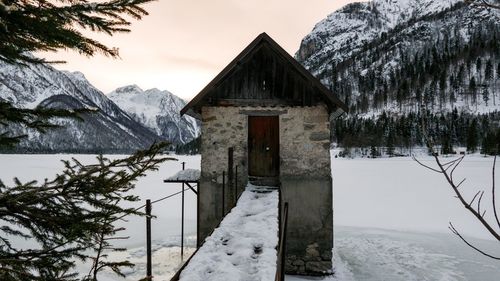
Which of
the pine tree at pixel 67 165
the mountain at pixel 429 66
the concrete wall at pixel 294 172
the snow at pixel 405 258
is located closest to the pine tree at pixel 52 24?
the pine tree at pixel 67 165

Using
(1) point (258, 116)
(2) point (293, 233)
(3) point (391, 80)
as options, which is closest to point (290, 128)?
(1) point (258, 116)

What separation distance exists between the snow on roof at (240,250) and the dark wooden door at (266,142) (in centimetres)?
321

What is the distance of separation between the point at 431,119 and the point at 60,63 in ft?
341

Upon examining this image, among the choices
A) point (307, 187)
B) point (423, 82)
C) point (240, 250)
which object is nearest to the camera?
point (240, 250)

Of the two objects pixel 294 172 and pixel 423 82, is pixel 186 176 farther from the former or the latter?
pixel 423 82

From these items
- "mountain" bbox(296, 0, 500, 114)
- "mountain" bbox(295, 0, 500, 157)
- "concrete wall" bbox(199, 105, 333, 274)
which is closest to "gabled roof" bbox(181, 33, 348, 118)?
"concrete wall" bbox(199, 105, 333, 274)

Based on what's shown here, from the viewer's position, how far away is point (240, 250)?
17.5 ft

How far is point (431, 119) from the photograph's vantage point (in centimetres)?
9494

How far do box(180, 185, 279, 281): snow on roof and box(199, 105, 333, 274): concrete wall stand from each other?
258 centimetres

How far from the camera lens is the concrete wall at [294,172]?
33.6 feet

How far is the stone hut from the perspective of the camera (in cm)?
1027

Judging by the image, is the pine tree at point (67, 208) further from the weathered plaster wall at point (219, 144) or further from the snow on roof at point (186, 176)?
the snow on roof at point (186, 176)

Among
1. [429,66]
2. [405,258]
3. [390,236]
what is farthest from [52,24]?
[429,66]

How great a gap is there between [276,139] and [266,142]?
0.32 meters
